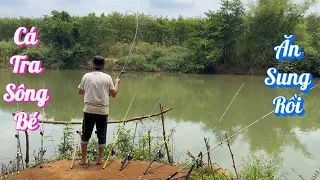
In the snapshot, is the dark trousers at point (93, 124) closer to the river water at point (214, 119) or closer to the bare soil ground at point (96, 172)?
the bare soil ground at point (96, 172)

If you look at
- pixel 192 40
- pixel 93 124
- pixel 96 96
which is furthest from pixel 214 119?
pixel 192 40

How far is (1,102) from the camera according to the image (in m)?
9.43

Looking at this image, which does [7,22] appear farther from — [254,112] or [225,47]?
[254,112]

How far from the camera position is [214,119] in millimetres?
7938

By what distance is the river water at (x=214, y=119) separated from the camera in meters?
5.13

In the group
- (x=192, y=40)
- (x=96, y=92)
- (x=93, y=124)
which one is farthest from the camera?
(x=192, y=40)

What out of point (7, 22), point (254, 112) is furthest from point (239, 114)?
point (7, 22)

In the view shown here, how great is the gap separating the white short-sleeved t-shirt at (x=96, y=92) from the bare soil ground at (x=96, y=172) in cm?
57

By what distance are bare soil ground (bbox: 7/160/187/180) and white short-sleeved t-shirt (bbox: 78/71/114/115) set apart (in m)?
0.57

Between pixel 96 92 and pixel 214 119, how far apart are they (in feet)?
17.1

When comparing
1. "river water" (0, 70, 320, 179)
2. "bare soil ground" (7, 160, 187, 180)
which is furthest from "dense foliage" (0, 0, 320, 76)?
"bare soil ground" (7, 160, 187, 180)

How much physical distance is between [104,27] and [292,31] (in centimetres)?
1142

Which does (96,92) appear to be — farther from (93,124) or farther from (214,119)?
(214,119)

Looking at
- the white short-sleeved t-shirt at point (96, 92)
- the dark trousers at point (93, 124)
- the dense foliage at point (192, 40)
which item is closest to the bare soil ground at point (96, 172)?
the dark trousers at point (93, 124)
